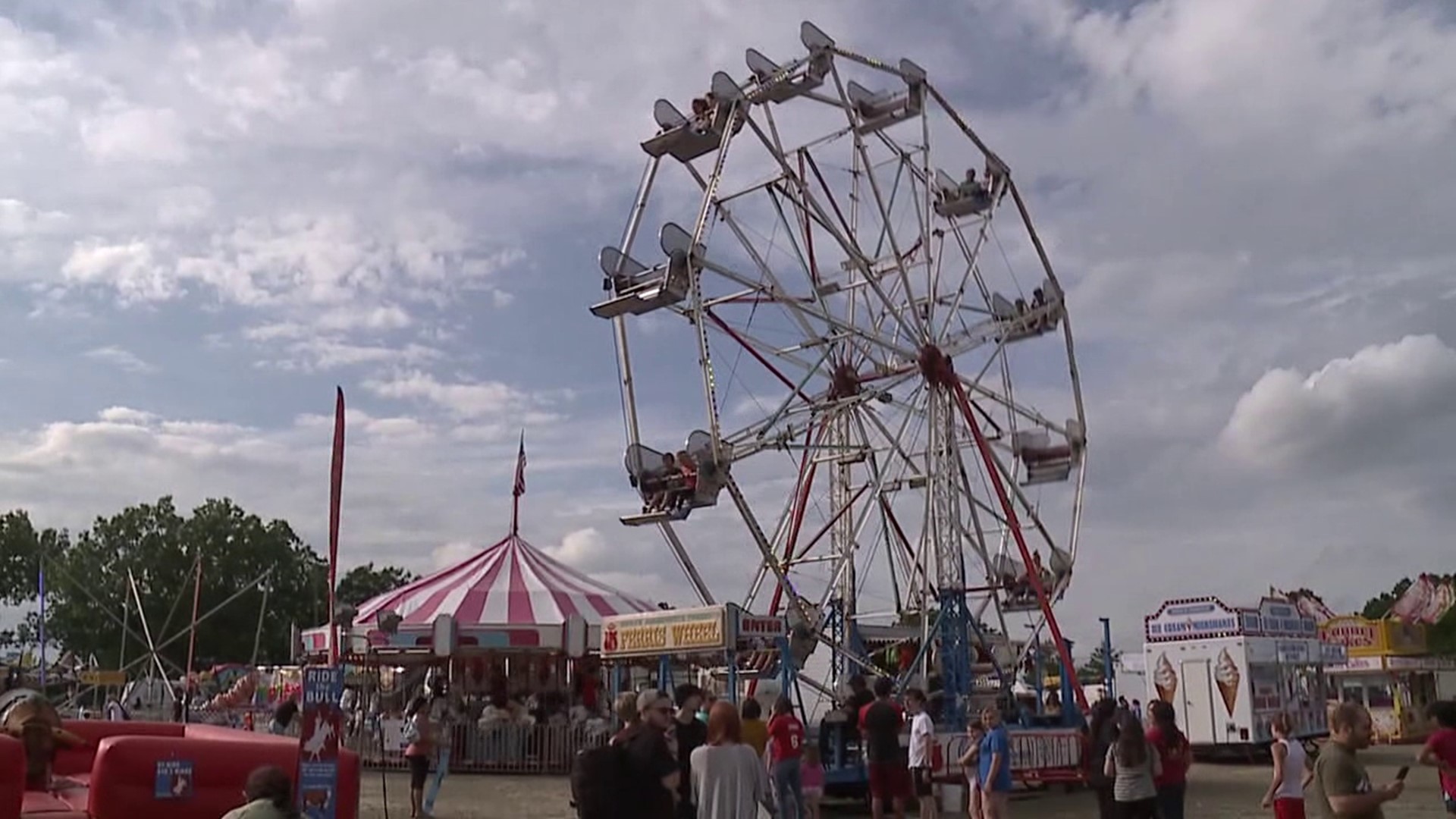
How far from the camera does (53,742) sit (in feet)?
26.0

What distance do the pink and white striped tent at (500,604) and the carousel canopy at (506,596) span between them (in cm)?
1

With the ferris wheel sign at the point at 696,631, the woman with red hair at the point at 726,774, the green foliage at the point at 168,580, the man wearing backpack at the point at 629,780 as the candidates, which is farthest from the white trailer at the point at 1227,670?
the green foliage at the point at 168,580

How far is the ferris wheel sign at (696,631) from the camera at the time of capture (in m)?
16.6

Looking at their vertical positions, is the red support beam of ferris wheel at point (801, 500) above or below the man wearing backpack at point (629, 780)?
above

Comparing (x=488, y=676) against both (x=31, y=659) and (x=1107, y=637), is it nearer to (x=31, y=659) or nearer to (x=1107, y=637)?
(x=1107, y=637)

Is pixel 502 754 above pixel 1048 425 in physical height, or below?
below

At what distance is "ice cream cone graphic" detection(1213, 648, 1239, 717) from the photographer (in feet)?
75.9

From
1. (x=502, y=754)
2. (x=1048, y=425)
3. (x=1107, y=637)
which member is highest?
(x=1048, y=425)

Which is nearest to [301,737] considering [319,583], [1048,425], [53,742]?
[53,742]

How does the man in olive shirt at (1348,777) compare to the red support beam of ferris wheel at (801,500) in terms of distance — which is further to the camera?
the red support beam of ferris wheel at (801,500)

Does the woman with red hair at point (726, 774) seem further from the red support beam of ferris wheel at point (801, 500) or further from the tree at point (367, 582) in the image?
the tree at point (367, 582)

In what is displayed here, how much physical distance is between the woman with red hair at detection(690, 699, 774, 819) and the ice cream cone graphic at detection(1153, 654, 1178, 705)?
18723mm

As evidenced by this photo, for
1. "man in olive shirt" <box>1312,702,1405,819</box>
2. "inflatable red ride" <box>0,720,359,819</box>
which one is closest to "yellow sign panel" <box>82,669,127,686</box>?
"inflatable red ride" <box>0,720,359,819</box>

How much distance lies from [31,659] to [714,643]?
6523cm
